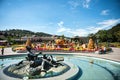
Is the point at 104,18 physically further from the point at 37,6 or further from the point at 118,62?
the point at 37,6

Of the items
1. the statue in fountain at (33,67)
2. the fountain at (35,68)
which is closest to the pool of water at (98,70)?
the fountain at (35,68)

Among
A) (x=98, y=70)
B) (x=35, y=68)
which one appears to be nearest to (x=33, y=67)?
(x=35, y=68)

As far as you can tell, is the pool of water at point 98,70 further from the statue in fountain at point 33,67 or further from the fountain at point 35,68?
the statue in fountain at point 33,67

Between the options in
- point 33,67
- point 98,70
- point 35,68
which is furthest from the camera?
point 98,70

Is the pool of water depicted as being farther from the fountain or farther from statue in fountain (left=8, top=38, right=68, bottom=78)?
statue in fountain (left=8, top=38, right=68, bottom=78)

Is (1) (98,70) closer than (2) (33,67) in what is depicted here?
No

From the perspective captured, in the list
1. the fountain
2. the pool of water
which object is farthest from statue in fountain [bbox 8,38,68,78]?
the pool of water

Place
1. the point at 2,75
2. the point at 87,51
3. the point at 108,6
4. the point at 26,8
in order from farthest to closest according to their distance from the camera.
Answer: the point at 87,51 < the point at 26,8 < the point at 108,6 < the point at 2,75

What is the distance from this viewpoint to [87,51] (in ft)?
65.9

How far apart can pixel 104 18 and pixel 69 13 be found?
10.9ft

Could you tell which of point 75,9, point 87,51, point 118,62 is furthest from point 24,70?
point 87,51

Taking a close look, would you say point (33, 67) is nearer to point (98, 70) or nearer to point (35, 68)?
point (35, 68)

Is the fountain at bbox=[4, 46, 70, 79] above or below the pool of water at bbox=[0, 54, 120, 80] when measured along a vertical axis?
above

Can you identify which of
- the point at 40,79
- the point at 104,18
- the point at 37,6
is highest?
the point at 37,6
